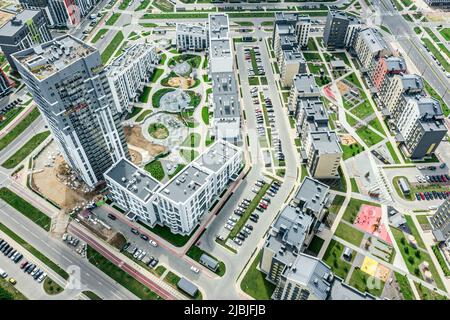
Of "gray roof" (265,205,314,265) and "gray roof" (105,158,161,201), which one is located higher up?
"gray roof" (265,205,314,265)

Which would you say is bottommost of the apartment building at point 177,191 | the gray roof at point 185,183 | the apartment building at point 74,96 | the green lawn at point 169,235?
the green lawn at point 169,235

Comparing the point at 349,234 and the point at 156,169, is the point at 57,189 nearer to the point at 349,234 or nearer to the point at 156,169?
the point at 156,169

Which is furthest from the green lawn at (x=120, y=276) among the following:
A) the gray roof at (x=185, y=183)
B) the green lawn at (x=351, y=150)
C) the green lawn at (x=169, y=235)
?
the green lawn at (x=351, y=150)

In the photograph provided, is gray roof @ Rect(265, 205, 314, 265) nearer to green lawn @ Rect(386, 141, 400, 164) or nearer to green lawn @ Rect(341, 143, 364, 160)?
green lawn @ Rect(341, 143, 364, 160)

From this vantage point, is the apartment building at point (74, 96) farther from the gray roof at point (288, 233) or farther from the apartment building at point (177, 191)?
the gray roof at point (288, 233)

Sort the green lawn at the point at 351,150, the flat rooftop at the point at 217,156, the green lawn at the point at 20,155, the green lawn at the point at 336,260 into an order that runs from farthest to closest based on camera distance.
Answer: the green lawn at the point at 351,150, the green lawn at the point at 20,155, the flat rooftop at the point at 217,156, the green lawn at the point at 336,260

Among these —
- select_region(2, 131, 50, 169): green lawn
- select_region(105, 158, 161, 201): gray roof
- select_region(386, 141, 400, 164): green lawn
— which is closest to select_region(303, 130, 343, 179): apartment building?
select_region(386, 141, 400, 164): green lawn

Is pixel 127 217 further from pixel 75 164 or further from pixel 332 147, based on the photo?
pixel 332 147
